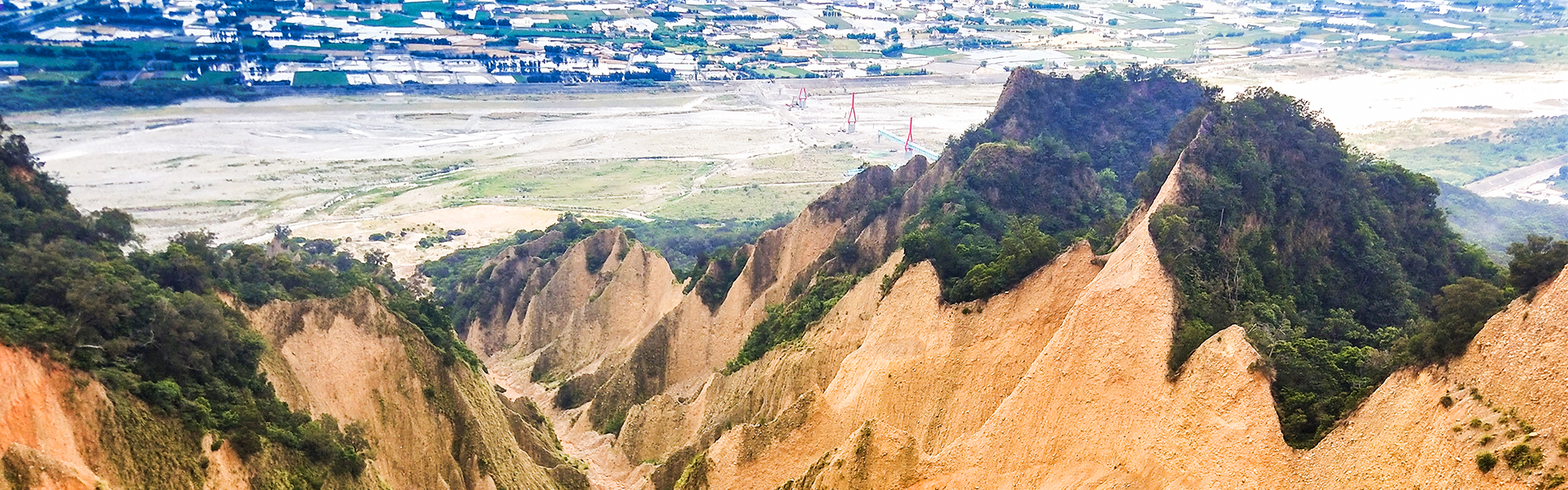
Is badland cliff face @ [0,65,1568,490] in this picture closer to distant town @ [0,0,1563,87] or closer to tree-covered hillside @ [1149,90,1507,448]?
tree-covered hillside @ [1149,90,1507,448]

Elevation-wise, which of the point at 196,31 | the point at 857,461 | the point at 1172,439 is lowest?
the point at 857,461

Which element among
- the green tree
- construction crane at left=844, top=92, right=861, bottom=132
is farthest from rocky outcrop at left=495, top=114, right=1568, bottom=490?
construction crane at left=844, top=92, right=861, bottom=132

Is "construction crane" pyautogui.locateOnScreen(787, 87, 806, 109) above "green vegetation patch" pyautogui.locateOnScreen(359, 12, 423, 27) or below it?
below

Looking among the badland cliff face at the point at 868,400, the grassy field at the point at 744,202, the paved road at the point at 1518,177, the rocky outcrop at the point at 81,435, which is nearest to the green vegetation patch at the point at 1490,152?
the paved road at the point at 1518,177

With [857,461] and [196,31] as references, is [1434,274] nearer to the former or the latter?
[857,461]

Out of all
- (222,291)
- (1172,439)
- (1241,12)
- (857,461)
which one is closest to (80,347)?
(222,291)

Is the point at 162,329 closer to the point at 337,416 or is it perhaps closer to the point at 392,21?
the point at 337,416

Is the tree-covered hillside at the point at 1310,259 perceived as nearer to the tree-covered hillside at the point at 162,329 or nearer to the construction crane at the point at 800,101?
the tree-covered hillside at the point at 162,329
